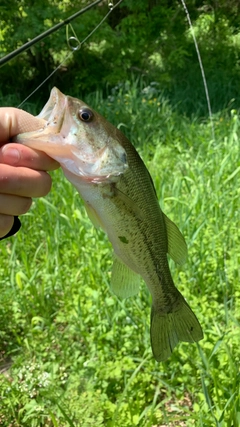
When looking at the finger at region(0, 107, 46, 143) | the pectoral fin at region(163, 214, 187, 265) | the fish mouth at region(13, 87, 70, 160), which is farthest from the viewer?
the pectoral fin at region(163, 214, 187, 265)

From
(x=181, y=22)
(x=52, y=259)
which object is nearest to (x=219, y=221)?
(x=52, y=259)

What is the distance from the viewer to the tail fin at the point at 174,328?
1.42 meters

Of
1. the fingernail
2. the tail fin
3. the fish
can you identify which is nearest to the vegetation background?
the tail fin

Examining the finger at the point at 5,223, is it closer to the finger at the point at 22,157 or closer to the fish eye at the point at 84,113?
the finger at the point at 22,157

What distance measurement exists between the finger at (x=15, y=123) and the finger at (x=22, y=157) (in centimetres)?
8

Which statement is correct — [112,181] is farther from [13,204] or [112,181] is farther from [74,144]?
[13,204]

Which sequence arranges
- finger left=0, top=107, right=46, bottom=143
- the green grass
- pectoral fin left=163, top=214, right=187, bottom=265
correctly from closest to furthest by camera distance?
finger left=0, top=107, right=46, bottom=143
pectoral fin left=163, top=214, right=187, bottom=265
the green grass

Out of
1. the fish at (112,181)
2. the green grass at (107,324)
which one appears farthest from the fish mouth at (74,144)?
the green grass at (107,324)

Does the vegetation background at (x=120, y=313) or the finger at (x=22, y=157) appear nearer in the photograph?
the finger at (x=22, y=157)

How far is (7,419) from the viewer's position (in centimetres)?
197

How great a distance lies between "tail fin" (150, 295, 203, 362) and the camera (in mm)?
1420

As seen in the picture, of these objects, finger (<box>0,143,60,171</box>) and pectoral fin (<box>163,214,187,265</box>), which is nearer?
finger (<box>0,143,60,171</box>)

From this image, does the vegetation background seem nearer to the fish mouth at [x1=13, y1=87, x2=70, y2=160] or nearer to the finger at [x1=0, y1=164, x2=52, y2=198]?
the finger at [x1=0, y1=164, x2=52, y2=198]

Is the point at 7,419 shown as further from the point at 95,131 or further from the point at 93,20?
the point at 93,20
